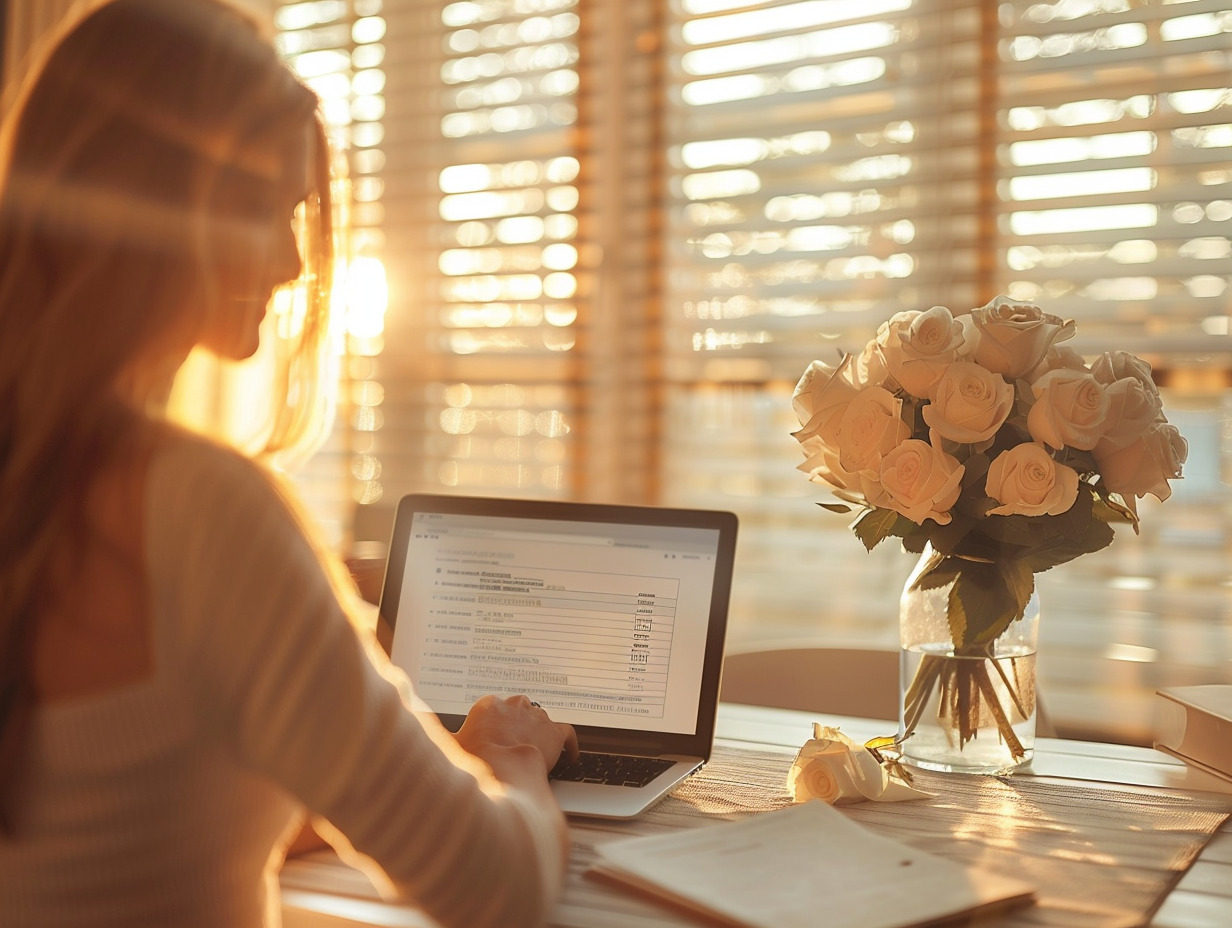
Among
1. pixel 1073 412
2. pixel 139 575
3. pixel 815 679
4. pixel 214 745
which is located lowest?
pixel 815 679

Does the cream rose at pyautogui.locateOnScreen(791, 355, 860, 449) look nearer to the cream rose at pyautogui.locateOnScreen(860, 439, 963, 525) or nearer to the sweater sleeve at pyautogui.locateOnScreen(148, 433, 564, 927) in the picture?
the cream rose at pyautogui.locateOnScreen(860, 439, 963, 525)

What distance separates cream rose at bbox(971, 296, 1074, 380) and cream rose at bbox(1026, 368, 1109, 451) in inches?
1.7

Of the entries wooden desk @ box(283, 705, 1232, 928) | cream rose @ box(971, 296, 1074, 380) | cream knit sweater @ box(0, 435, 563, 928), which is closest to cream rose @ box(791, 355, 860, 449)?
cream rose @ box(971, 296, 1074, 380)

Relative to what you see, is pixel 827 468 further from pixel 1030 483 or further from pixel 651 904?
pixel 651 904

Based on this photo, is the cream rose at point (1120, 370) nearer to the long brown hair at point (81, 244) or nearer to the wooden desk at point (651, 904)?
the wooden desk at point (651, 904)

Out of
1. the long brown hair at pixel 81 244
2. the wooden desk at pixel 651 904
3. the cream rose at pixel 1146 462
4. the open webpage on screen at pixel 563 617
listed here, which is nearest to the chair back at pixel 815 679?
the wooden desk at pixel 651 904

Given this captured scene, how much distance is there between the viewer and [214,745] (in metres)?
0.66

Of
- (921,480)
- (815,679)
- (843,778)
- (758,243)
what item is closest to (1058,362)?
(921,480)

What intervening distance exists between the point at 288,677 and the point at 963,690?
723 mm

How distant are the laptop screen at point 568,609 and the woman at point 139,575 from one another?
0.52m

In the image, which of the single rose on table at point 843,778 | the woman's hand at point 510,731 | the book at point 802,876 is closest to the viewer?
the book at point 802,876

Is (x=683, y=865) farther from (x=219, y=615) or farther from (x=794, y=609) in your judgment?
(x=794, y=609)

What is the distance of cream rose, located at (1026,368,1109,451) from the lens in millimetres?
1007

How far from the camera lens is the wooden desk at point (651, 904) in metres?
0.78
